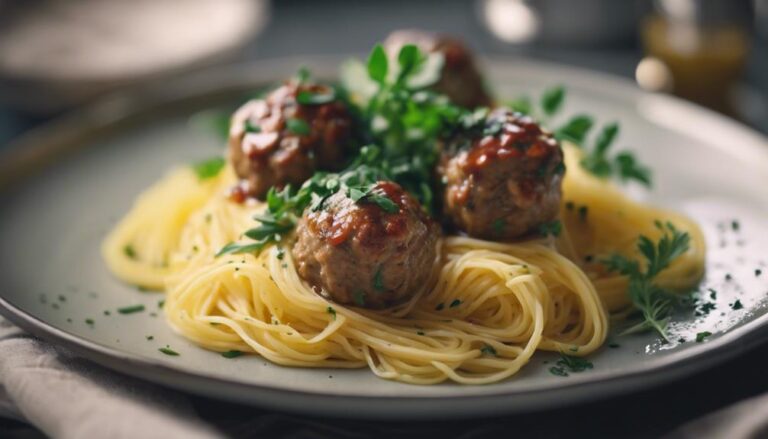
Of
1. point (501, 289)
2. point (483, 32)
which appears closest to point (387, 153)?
point (501, 289)

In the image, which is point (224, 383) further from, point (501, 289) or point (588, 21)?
point (588, 21)

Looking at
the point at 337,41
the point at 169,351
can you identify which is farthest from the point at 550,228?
the point at 337,41

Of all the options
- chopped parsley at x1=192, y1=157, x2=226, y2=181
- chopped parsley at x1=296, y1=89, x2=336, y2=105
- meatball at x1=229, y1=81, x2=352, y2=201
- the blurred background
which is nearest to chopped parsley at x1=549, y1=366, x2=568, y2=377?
meatball at x1=229, y1=81, x2=352, y2=201

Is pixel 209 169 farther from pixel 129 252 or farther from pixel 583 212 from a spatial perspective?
pixel 583 212

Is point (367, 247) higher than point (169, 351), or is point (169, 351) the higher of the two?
point (367, 247)

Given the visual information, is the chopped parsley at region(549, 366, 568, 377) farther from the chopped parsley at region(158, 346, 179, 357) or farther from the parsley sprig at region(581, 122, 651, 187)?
the chopped parsley at region(158, 346, 179, 357)
